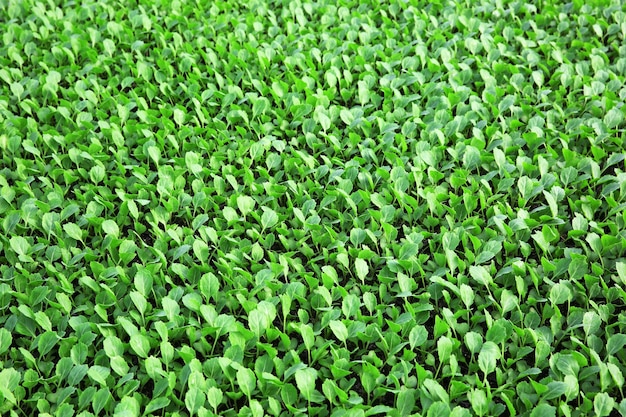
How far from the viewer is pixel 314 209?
2.29m

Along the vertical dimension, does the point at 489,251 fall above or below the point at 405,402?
above

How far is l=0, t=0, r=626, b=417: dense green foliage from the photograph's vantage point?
175 centimetres

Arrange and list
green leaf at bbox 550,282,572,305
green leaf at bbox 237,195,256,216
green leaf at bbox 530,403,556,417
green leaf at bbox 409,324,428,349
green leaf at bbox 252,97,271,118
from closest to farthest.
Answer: green leaf at bbox 530,403,556,417 < green leaf at bbox 409,324,428,349 < green leaf at bbox 550,282,572,305 < green leaf at bbox 237,195,256,216 < green leaf at bbox 252,97,271,118

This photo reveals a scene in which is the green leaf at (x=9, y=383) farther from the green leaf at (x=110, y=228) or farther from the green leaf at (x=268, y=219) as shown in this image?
the green leaf at (x=268, y=219)

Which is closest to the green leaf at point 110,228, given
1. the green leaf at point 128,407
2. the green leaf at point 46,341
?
the green leaf at point 46,341

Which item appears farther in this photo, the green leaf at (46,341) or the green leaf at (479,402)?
the green leaf at (46,341)

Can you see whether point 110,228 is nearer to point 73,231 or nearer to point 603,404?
point 73,231

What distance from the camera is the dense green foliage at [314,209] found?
1751mm

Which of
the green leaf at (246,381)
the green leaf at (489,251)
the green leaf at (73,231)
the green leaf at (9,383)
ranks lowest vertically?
the green leaf at (9,383)

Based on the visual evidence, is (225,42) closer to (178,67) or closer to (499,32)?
(178,67)

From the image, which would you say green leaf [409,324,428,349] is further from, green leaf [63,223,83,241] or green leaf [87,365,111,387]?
green leaf [63,223,83,241]

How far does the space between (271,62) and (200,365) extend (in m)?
1.78

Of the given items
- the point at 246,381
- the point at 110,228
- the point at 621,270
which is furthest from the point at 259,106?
the point at 621,270

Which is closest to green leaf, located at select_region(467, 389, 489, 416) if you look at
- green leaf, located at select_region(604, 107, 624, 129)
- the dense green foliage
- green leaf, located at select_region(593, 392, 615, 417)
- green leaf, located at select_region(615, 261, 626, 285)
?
the dense green foliage
